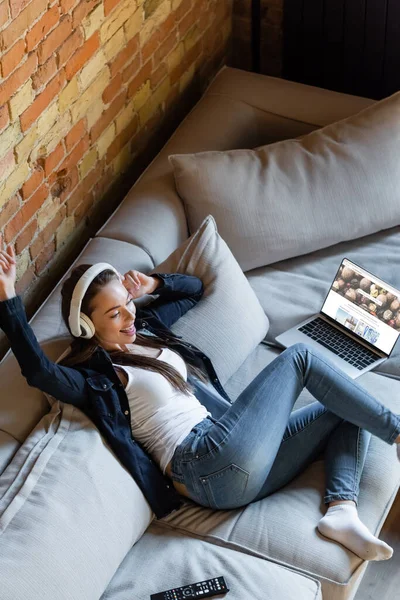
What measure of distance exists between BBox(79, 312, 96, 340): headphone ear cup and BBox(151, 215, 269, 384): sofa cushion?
0.32 m

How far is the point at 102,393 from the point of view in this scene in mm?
2061

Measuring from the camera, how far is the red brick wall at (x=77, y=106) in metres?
→ 2.19

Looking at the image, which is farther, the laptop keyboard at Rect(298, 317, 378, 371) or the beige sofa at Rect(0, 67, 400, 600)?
the laptop keyboard at Rect(298, 317, 378, 371)

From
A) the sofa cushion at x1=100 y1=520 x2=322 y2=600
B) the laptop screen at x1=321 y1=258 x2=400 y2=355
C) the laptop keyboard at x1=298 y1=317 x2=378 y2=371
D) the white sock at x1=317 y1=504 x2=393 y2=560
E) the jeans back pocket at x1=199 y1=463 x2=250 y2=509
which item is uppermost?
the laptop screen at x1=321 y1=258 x2=400 y2=355

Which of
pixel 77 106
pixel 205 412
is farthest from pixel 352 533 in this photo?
pixel 77 106

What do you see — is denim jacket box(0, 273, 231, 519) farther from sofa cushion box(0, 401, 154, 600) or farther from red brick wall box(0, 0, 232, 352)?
red brick wall box(0, 0, 232, 352)

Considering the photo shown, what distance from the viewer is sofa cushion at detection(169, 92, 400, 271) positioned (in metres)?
2.65

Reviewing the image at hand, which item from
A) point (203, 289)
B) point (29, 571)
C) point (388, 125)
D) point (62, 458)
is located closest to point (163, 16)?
point (388, 125)

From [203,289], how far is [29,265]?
0.50 meters

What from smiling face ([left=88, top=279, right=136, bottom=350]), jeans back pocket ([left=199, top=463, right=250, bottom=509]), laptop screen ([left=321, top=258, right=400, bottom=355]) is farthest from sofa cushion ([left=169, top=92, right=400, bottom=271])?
jeans back pocket ([left=199, top=463, right=250, bottom=509])

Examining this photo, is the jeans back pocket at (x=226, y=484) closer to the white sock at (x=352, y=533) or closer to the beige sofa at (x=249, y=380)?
the beige sofa at (x=249, y=380)

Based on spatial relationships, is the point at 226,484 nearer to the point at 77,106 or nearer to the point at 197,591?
the point at 197,591

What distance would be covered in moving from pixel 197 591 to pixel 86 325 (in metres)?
0.67

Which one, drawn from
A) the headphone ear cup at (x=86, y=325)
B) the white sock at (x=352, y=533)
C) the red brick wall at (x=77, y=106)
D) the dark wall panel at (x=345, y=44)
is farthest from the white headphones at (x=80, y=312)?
the dark wall panel at (x=345, y=44)
